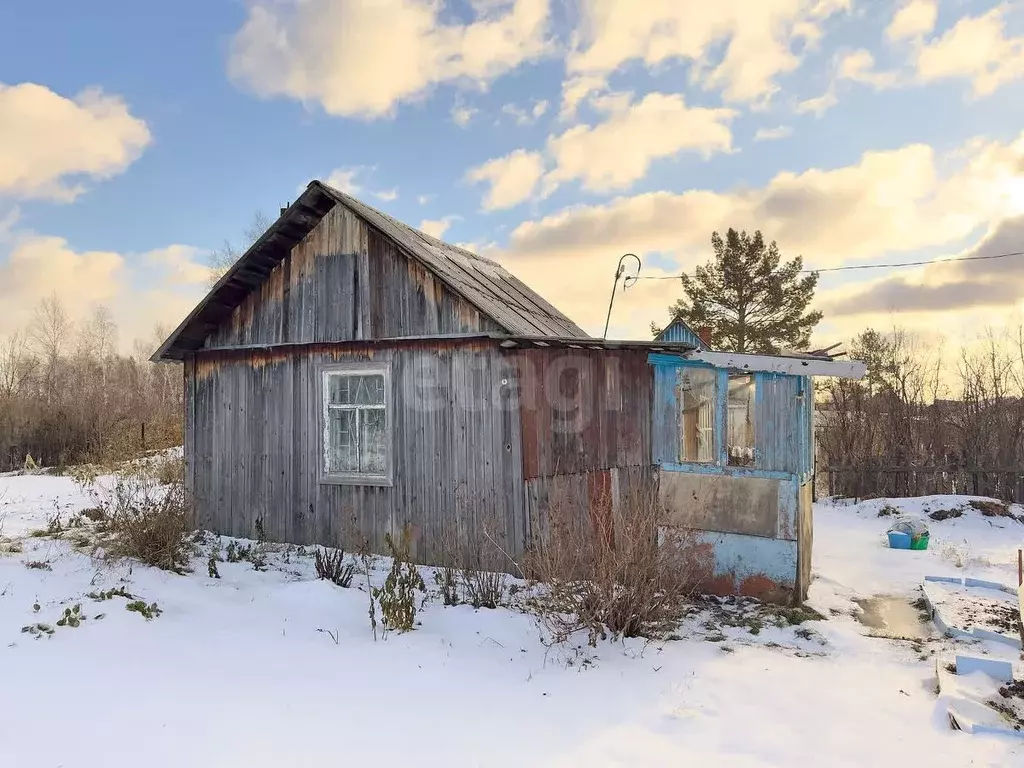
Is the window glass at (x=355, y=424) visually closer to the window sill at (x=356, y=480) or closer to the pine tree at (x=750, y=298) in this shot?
the window sill at (x=356, y=480)

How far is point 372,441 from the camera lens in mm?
8891

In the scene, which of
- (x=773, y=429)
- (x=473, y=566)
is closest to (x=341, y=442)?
(x=473, y=566)

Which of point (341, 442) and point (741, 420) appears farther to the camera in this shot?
point (341, 442)

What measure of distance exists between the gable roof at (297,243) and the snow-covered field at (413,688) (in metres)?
3.57

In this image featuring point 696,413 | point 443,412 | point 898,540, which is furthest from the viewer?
point 898,540

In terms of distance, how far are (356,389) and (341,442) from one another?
2.59 ft

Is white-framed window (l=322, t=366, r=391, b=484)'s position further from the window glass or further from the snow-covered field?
the snow-covered field

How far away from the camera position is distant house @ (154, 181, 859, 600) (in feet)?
25.1

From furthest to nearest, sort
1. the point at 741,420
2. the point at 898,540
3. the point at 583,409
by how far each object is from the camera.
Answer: the point at 898,540 < the point at 583,409 < the point at 741,420

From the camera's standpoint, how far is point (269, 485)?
948 cm

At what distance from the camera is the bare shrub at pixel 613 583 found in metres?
5.73

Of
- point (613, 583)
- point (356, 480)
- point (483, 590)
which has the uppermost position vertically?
point (356, 480)

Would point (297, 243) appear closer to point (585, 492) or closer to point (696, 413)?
point (585, 492)

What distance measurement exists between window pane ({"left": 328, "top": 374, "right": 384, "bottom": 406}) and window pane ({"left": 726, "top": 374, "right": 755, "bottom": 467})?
457cm
